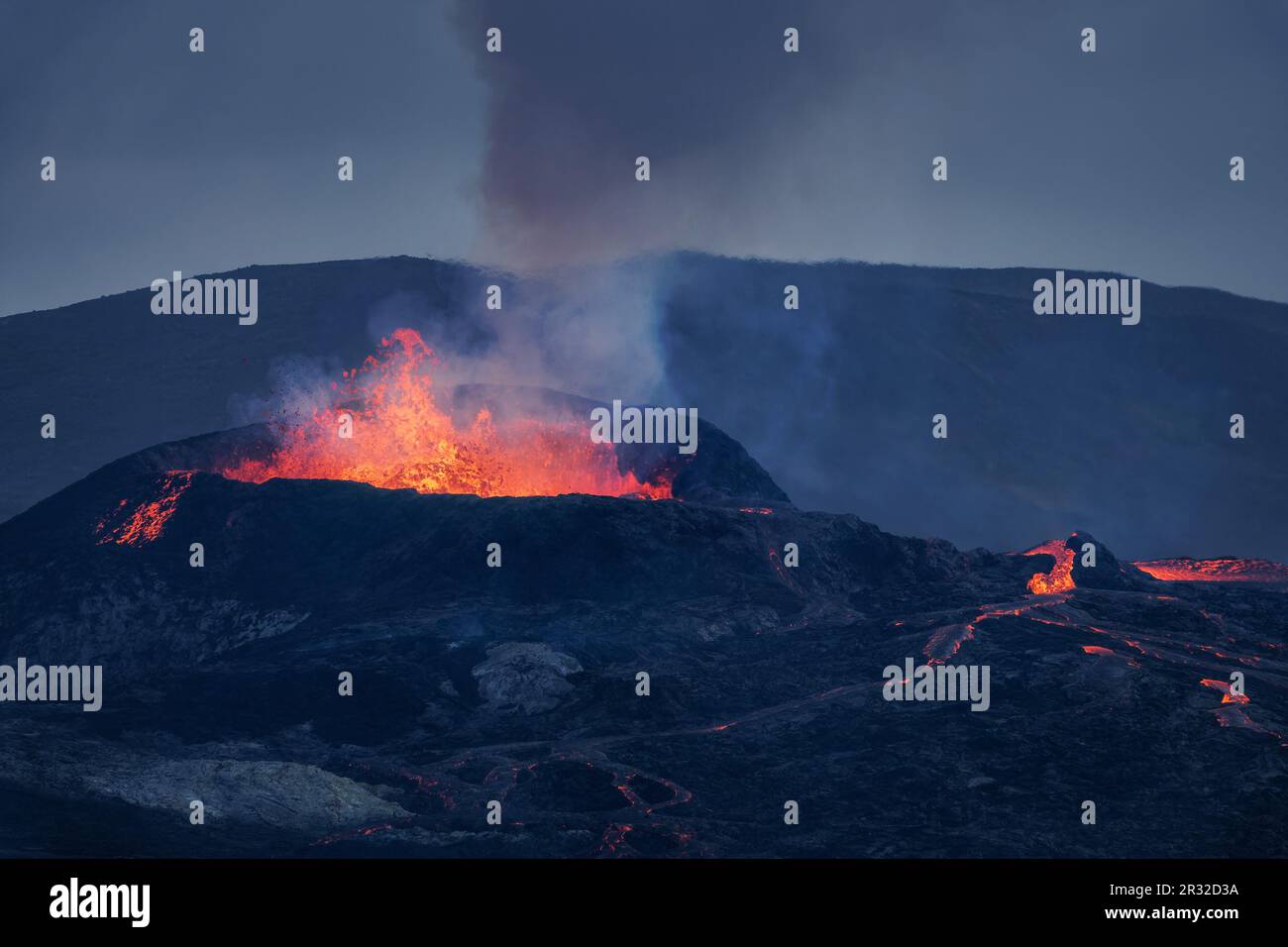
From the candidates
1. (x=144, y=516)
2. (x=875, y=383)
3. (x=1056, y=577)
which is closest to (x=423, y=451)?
(x=144, y=516)

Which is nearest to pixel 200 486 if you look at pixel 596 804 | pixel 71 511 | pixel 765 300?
pixel 71 511

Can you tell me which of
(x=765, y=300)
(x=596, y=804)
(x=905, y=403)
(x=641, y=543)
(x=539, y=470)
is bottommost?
(x=596, y=804)

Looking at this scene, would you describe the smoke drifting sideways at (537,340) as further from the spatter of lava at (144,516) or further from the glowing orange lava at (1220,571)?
the glowing orange lava at (1220,571)

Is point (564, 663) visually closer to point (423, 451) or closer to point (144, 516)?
point (144, 516)

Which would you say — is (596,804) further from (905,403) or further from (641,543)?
(905,403)

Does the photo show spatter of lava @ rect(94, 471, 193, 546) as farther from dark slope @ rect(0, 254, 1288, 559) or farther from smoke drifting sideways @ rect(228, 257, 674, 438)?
dark slope @ rect(0, 254, 1288, 559)

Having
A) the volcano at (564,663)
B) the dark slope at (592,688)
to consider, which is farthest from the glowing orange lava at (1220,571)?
the dark slope at (592,688)

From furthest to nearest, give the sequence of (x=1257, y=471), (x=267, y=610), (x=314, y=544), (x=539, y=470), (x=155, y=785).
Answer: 1. (x=1257, y=471)
2. (x=539, y=470)
3. (x=314, y=544)
4. (x=267, y=610)
5. (x=155, y=785)

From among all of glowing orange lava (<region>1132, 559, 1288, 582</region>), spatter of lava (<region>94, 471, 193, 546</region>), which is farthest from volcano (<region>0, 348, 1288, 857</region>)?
glowing orange lava (<region>1132, 559, 1288, 582</region>)

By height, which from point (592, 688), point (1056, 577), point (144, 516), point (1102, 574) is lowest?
point (592, 688)
